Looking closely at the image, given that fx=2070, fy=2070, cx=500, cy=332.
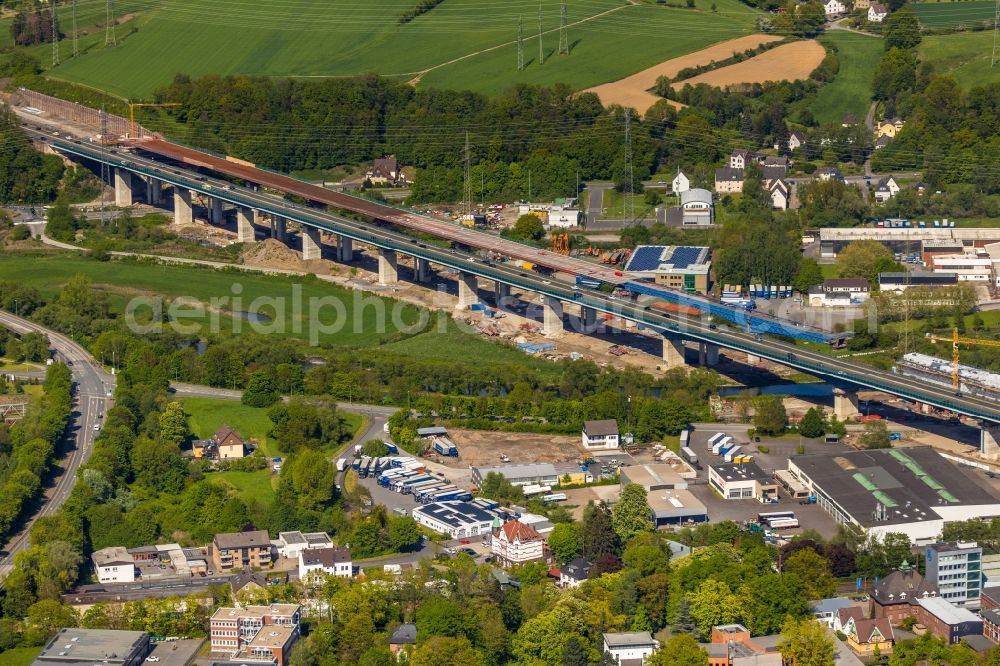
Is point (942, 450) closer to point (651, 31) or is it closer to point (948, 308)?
point (948, 308)

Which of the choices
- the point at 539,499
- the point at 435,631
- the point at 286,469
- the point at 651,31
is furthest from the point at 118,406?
the point at 651,31

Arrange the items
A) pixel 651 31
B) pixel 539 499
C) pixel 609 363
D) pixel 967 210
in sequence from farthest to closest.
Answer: pixel 651 31, pixel 967 210, pixel 609 363, pixel 539 499

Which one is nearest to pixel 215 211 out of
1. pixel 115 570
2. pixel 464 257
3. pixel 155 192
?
pixel 155 192

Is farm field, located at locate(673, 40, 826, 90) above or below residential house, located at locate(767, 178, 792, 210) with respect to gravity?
above

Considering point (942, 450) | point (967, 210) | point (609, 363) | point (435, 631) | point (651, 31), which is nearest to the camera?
point (435, 631)

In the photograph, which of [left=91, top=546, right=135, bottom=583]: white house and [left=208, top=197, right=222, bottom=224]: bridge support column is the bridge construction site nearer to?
[left=208, top=197, right=222, bottom=224]: bridge support column

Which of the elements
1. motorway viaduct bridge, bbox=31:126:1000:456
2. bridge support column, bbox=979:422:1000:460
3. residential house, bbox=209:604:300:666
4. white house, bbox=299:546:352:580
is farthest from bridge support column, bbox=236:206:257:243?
residential house, bbox=209:604:300:666
